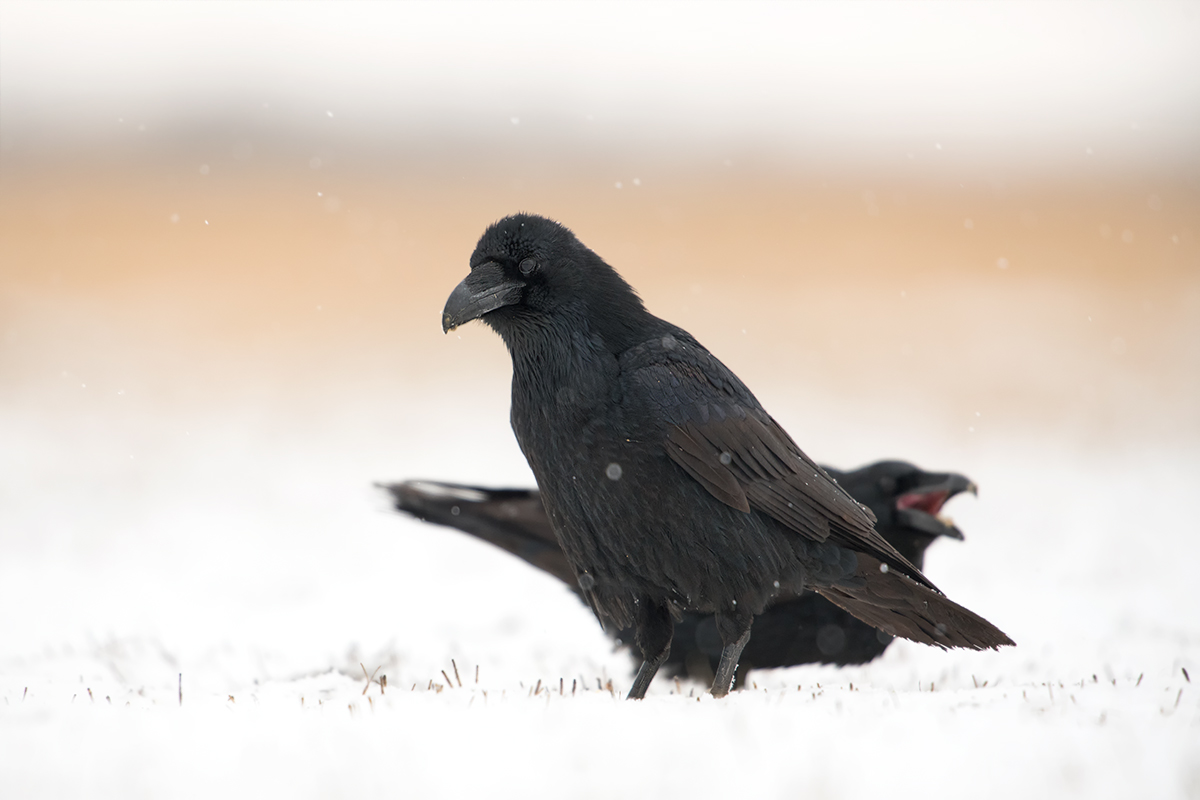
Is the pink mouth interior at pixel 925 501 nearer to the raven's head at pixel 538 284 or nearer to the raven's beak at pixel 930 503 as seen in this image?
the raven's beak at pixel 930 503

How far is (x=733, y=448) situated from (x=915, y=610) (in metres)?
1.12

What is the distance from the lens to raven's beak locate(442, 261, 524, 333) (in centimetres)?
380

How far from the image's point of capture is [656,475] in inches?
142

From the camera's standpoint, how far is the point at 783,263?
58.9ft

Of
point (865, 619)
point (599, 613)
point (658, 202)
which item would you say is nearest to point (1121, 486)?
point (865, 619)

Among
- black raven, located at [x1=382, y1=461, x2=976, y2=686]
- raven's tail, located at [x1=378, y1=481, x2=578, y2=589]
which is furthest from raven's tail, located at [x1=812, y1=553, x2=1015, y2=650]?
raven's tail, located at [x1=378, y1=481, x2=578, y2=589]

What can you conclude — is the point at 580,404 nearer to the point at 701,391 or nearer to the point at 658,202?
the point at 701,391

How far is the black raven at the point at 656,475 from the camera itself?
362 centimetres

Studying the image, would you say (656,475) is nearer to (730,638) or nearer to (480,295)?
(730,638)

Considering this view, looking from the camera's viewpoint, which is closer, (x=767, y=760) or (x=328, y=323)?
(x=767, y=760)

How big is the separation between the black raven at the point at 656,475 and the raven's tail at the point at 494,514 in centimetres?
104

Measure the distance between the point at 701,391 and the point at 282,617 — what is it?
3747mm

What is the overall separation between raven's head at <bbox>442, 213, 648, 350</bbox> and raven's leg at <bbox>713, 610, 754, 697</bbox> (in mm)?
1205

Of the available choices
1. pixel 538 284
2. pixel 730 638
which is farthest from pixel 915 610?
pixel 538 284
